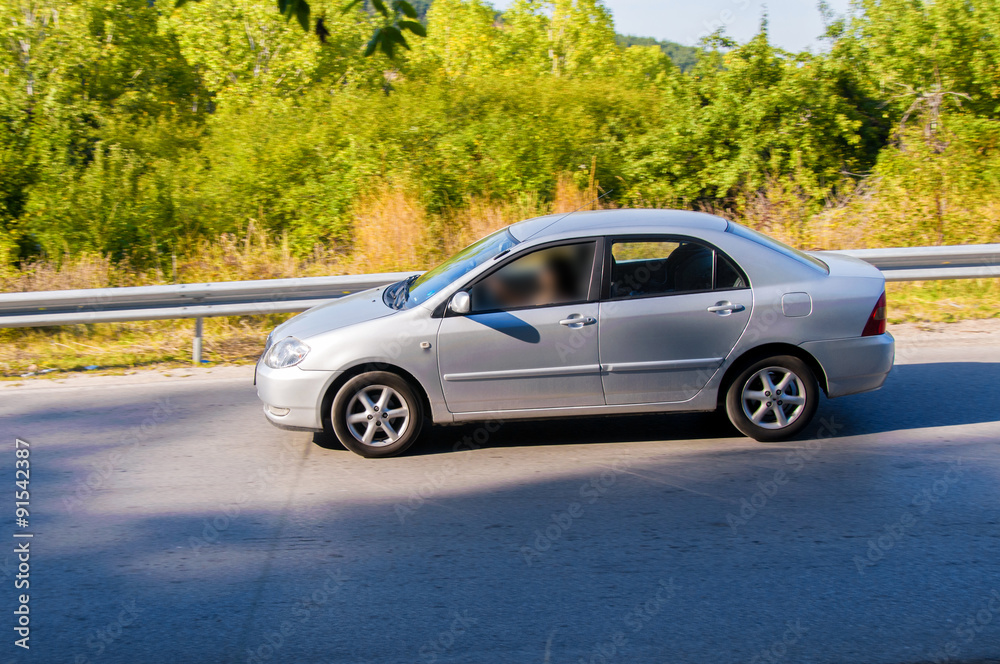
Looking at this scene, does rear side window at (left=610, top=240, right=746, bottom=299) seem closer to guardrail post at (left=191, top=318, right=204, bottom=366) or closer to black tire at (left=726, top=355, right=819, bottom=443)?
black tire at (left=726, top=355, right=819, bottom=443)

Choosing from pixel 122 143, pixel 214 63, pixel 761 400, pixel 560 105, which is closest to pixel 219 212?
pixel 122 143

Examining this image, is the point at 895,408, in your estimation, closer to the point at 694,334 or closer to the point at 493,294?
the point at 694,334

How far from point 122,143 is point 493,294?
53.3 ft

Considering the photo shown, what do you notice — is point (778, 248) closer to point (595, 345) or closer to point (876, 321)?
point (876, 321)

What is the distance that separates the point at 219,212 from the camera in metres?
15.6

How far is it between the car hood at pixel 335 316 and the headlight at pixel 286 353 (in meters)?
0.06

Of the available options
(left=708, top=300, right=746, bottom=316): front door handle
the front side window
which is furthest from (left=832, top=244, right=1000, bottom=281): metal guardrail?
the front side window

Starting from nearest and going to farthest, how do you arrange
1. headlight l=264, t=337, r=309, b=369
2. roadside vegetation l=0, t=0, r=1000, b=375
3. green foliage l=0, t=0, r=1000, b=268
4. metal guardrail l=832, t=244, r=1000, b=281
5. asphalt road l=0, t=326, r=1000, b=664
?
asphalt road l=0, t=326, r=1000, b=664 < headlight l=264, t=337, r=309, b=369 < metal guardrail l=832, t=244, r=1000, b=281 < roadside vegetation l=0, t=0, r=1000, b=375 < green foliage l=0, t=0, r=1000, b=268

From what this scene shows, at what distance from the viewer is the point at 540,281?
19.2 feet

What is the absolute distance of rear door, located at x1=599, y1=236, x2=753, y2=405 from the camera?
18.8 ft

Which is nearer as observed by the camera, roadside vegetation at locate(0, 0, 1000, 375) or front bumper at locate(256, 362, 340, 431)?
front bumper at locate(256, 362, 340, 431)

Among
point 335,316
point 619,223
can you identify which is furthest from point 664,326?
point 335,316

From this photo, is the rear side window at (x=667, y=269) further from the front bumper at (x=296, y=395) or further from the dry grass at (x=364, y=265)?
the dry grass at (x=364, y=265)

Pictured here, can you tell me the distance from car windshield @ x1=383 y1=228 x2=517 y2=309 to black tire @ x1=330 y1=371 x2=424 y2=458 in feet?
1.92
